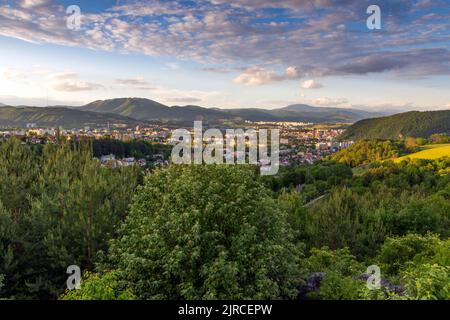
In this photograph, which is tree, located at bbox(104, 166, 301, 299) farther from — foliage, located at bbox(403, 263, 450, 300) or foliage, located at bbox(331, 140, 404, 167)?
foliage, located at bbox(331, 140, 404, 167)

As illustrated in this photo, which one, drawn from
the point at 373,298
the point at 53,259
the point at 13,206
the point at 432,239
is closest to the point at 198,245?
the point at 373,298

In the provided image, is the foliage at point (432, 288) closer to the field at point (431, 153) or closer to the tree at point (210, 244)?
the tree at point (210, 244)

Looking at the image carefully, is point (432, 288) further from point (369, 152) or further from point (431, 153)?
point (369, 152)

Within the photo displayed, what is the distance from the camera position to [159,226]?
55.3 ft

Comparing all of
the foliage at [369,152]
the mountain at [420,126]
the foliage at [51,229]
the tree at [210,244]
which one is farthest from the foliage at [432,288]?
the mountain at [420,126]

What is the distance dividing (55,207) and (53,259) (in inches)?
144

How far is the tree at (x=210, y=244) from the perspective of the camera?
15170mm

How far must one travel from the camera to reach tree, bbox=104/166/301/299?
1517cm

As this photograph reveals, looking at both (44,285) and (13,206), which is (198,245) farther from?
(13,206)

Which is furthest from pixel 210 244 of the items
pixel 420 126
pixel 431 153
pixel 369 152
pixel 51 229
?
pixel 420 126

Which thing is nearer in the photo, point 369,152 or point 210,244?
point 210,244

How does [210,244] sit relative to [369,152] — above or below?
above

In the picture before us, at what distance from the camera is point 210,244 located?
52.0ft

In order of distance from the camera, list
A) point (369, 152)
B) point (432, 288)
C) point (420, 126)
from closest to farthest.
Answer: point (432, 288) < point (369, 152) < point (420, 126)
